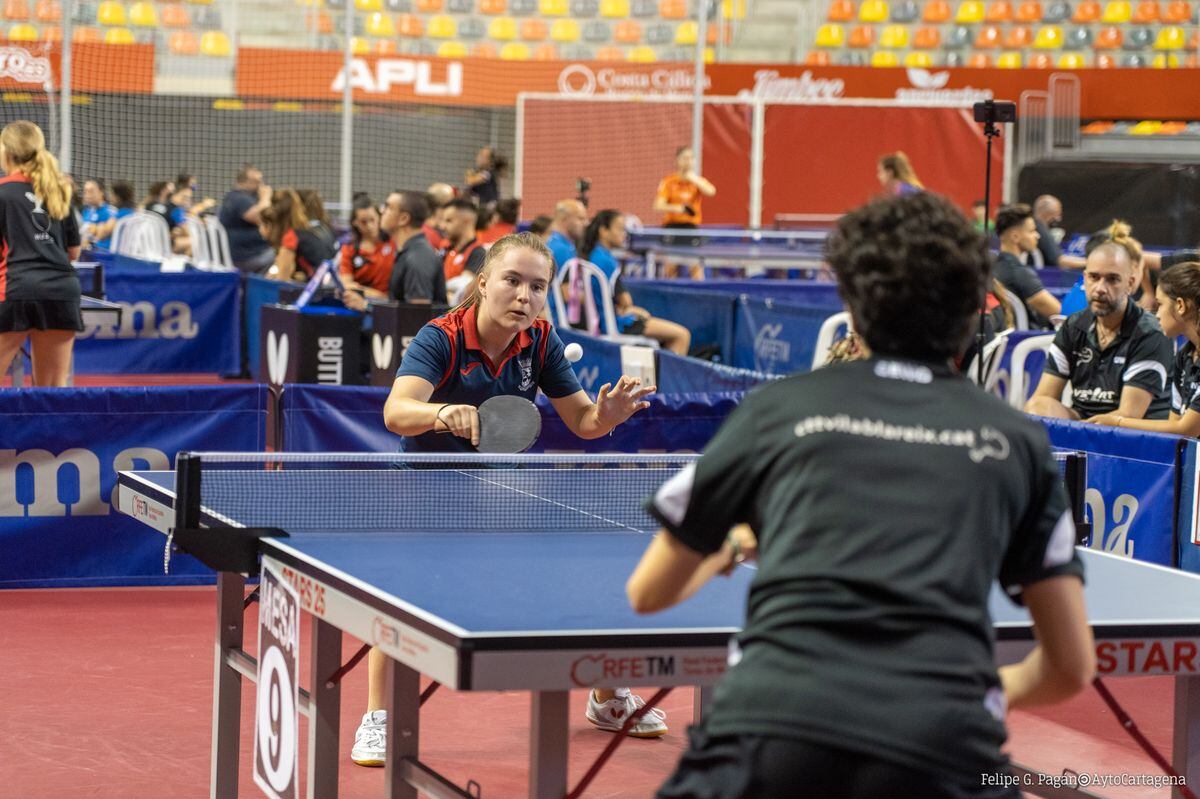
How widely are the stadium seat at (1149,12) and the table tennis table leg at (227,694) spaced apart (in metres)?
23.0

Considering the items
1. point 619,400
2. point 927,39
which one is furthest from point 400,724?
point 927,39

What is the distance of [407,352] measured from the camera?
4211mm

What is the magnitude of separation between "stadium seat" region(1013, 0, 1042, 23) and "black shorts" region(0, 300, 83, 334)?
19.4m

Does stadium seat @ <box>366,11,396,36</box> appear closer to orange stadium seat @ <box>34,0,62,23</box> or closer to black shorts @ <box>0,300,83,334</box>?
orange stadium seat @ <box>34,0,62,23</box>

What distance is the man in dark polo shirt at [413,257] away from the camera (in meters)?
10.2

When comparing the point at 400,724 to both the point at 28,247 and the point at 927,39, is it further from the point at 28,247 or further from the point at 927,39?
the point at 927,39

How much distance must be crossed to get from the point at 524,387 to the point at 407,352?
0.35 m

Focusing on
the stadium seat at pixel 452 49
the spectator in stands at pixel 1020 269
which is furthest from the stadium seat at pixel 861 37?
the spectator in stands at pixel 1020 269

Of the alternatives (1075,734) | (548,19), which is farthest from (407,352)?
(548,19)

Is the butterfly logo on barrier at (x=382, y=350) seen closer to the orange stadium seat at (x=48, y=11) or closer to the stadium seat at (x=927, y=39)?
the orange stadium seat at (x=48, y=11)

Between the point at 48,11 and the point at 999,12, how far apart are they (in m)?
13.7

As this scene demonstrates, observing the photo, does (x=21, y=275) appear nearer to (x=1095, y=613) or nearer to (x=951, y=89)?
(x=1095, y=613)

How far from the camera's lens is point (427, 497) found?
3.88 meters

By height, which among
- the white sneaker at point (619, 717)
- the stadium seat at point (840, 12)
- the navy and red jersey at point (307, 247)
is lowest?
the white sneaker at point (619, 717)
